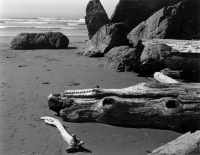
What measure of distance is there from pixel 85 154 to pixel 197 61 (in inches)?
189

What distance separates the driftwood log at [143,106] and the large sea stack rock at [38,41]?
11383mm

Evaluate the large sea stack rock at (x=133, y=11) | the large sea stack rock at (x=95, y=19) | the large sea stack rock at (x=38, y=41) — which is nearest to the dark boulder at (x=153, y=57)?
the large sea stack rock at (x=38, y=41)

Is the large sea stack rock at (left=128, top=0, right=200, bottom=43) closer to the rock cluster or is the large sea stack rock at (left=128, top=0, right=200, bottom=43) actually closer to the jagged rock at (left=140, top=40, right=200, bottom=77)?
the rock cluster

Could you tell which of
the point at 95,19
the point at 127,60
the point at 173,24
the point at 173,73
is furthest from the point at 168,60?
the point at 95,19

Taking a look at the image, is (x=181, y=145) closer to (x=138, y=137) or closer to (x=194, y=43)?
(x=138, y=137)

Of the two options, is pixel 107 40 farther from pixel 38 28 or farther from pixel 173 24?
pixel 38 28

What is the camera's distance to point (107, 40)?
1362cm

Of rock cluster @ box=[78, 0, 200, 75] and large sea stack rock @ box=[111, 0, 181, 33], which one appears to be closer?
rock cluster @ box=[78, 0, 200, 75]

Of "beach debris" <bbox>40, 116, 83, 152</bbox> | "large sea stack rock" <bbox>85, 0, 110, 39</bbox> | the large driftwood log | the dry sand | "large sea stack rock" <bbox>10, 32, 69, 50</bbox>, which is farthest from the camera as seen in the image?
"large sea stack rock" <bbox>85, 0, 110, 39</bbox>

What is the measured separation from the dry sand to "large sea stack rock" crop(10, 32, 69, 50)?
15.0 feet

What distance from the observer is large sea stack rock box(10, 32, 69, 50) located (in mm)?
16594

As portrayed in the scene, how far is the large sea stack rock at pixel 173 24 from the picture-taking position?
1324 cm

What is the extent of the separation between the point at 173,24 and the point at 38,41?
7.22 m

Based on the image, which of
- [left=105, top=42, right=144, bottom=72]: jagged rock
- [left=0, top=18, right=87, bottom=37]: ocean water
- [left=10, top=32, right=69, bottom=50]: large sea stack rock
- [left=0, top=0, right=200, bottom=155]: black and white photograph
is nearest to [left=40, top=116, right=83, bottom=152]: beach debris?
[left=0, top=0, right=200, bottom=155]: black and white photograph
